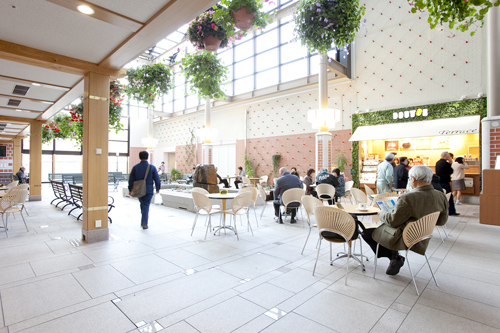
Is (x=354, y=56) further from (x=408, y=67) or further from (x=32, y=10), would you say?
(x=32, y=10)

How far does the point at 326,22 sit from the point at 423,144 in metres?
8.34

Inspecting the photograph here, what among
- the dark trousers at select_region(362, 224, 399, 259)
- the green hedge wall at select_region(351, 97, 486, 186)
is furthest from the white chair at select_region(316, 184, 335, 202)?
the green hedge wall at select_region(351, 97, 486, 186)

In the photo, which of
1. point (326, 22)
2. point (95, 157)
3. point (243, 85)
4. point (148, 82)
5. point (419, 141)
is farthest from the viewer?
point (243, 85)

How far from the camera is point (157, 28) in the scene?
3084 millimetres

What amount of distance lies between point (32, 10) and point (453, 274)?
5.31m

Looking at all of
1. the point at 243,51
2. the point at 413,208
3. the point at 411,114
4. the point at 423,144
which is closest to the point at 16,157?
the point at 243,51

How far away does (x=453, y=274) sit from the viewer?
308 cm

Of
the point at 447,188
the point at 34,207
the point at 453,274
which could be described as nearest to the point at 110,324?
the point at 453,274

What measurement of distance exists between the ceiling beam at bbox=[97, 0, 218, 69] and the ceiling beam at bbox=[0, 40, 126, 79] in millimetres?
221

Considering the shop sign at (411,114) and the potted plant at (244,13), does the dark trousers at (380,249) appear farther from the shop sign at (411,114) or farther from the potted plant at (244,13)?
the shop sign at (411,114)

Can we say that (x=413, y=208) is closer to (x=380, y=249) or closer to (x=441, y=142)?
(x=380, y=249)

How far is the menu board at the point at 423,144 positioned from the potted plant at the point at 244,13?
9.00 metres

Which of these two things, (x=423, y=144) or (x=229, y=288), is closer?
(x=229, y=288)

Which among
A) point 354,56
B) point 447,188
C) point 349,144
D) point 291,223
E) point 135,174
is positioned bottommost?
point 291,223
